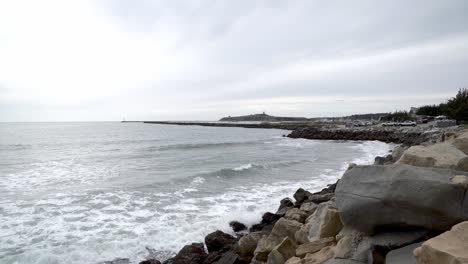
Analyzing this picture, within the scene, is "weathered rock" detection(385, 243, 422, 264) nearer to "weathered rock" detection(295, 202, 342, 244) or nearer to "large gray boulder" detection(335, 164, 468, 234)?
"large gray boulder" detection(335, 164, 468, 234)

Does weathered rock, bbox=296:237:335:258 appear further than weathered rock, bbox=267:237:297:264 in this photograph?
No

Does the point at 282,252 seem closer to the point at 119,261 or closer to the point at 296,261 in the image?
the point at 296,261

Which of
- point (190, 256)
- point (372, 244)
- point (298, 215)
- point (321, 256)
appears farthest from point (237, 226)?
point (372, 244)

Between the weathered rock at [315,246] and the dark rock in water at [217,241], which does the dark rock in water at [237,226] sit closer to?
the dark rock in water at [217,241]

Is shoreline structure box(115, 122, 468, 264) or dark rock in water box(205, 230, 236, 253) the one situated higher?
shoreline structure box(115, 122, 468, 264)

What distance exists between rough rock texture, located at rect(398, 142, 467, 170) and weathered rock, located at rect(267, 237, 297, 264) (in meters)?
2.48

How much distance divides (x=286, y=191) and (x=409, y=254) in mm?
9842

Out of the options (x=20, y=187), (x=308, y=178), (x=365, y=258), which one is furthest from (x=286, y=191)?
(x=20, y=187)

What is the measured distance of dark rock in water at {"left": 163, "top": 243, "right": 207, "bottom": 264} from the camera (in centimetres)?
664

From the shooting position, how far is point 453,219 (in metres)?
3.54

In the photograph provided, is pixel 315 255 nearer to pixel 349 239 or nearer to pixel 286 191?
pixel 349 239

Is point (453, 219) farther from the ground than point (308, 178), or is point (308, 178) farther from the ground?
point (453, 219)

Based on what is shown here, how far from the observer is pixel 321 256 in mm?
4523

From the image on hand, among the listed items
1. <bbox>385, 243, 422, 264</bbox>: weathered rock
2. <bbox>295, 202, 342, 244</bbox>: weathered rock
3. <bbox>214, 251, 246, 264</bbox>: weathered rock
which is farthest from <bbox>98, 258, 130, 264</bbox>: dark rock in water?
<bbox>385, 243, 422, 264</bbox>: weathered rock
